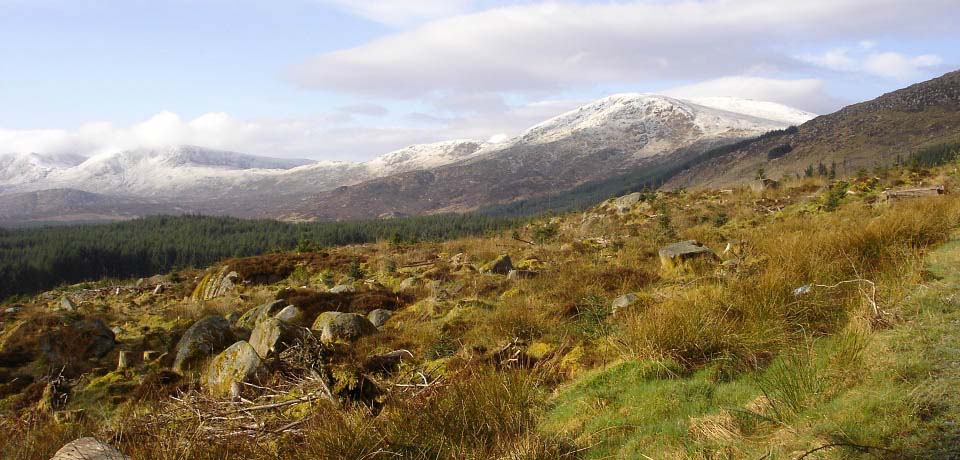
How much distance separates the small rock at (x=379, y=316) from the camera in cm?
930

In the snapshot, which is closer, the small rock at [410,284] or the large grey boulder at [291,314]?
the large grey boulder at [291,314]

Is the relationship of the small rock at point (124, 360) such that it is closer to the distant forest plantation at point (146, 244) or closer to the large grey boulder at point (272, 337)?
the large grey boulder at point (272, 337)

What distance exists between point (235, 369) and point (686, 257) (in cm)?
768

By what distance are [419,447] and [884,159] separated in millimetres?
148927

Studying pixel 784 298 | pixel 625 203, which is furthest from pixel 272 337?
pixel 625 203

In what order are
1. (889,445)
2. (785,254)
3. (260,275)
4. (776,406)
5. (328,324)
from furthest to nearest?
(260,275)
(328,324)
(785,254)
(776,406)
(889,445)

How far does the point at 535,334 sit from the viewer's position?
6.15m

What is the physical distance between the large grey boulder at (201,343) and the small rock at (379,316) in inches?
117

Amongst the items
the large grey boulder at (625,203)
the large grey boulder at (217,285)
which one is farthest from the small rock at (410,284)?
the large grey boulder at (625,203)

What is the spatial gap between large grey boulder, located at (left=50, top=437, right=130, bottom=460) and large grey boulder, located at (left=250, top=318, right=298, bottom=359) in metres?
3.77

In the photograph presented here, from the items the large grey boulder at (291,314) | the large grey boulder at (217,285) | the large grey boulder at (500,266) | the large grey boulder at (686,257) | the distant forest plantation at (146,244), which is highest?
the large grey boulder at (686,257)

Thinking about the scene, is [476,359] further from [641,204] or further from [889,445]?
[641,204]

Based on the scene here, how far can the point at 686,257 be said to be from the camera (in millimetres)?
8445

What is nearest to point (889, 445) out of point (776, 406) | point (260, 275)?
point (776, 406)
